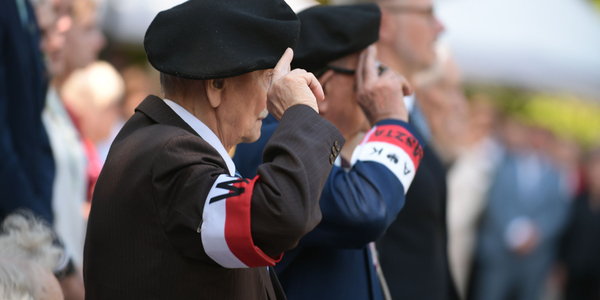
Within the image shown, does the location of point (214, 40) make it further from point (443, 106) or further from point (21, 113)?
point (443, 106)

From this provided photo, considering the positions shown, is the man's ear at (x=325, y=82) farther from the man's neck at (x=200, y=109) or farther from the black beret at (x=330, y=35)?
the man's neck at (x=200, y=109)

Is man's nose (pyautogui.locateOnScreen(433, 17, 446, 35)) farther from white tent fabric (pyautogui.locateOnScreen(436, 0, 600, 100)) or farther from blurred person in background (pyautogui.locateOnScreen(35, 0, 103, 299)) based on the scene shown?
white tent fabric (pyautogui.locateOnScreen(436, 0, 600, 100))

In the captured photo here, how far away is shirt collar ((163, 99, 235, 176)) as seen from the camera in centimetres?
167

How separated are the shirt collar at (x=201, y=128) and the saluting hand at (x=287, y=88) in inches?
6.7

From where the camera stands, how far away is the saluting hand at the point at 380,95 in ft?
7.55

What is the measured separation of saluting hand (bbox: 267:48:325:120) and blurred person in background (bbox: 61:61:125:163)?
134 inches

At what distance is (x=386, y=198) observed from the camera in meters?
2.07

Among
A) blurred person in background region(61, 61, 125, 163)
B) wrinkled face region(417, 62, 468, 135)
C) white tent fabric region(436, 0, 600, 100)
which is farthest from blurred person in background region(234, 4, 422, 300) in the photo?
white tent fabric region(436, 0, 600, 100)

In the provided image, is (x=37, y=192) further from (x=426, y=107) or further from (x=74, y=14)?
(x=426, y=107)

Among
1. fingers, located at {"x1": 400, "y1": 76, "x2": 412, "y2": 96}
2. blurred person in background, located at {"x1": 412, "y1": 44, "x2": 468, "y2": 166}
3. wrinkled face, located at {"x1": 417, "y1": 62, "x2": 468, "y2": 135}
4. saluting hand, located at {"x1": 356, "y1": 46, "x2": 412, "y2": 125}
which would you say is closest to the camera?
saluting hand, located at {"x1": 356, "y1": 46, "x2": 412, "y2": 125}

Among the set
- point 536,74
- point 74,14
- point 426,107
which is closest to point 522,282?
point 426,107

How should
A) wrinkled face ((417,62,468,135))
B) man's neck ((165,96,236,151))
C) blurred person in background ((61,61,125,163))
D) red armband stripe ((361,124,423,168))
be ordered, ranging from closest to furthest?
1. man's neck ((165,96,236,151))
2. red armband stripe ((361,124,423,168))
3. blurred person in background ((61,61,125,163))
4. wrinkled face ((417,62,468,135))

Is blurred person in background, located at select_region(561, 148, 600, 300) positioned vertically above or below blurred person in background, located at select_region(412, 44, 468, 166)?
below

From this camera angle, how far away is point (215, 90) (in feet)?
5.57
